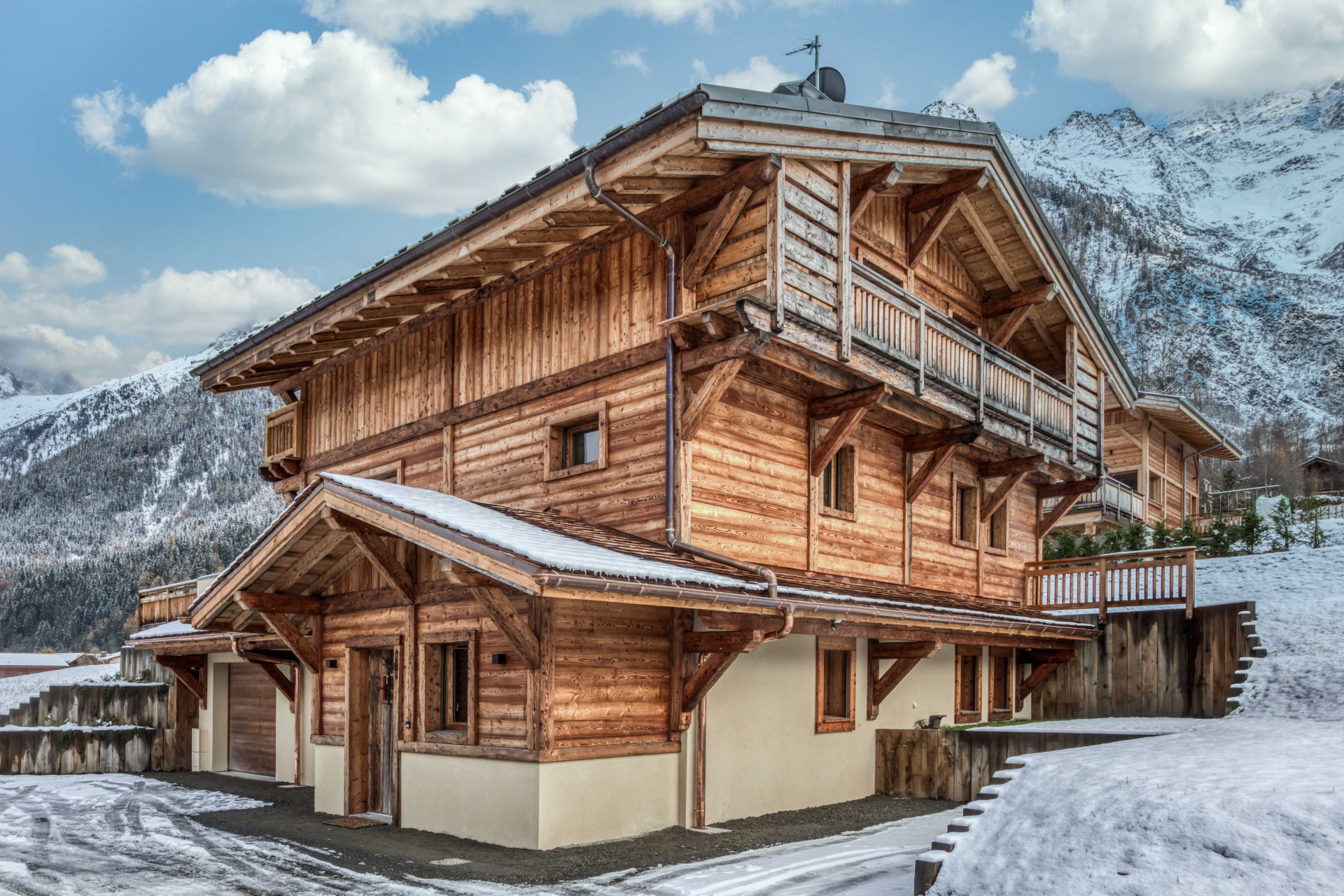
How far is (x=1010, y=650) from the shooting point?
61.8 ft

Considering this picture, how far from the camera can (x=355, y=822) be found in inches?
528

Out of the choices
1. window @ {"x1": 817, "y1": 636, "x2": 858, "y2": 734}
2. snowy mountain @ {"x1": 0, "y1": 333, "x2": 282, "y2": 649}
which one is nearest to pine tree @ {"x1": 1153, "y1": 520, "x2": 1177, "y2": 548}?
window @ {"x1": 817, "y1": 636, "x2": 858, "y2": 734}

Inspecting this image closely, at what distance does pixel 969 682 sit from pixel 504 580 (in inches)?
423

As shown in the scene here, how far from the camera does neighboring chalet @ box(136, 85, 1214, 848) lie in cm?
1157

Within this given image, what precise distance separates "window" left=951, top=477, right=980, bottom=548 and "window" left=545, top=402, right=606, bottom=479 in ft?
23.4

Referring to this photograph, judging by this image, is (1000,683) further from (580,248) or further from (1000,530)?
(580,248)

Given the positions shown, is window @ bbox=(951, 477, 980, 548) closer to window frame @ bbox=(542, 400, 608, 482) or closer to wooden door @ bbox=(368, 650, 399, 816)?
window frame @ bbox=(542, 400, 608, 482)

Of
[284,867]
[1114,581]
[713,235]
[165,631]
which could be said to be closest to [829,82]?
[713,235]

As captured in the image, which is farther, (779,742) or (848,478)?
(848,478)

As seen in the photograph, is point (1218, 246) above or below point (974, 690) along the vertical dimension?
above

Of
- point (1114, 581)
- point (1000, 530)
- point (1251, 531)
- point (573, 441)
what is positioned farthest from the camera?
point (1251, 531)

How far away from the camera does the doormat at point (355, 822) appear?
1326 centimetres

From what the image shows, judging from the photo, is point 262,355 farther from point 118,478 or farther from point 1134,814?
point 118,478

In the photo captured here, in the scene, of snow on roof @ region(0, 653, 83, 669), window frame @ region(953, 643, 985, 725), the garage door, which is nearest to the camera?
window frame @ region(953, 643, 985, 725)
